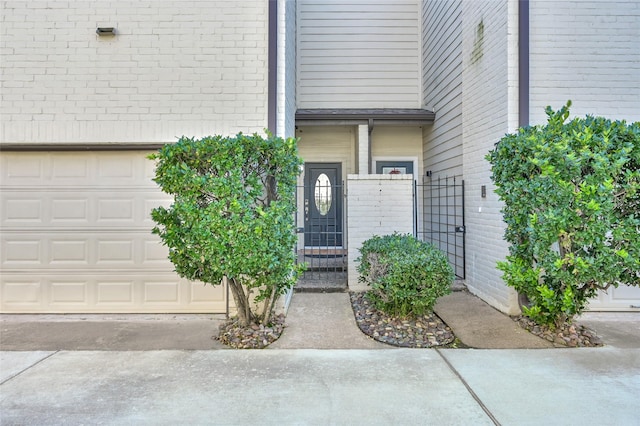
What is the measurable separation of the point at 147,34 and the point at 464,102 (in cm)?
491

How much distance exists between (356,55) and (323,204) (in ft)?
11.4

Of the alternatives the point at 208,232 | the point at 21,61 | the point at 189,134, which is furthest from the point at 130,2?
the point at 208,232

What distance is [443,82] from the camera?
7145 millimetres

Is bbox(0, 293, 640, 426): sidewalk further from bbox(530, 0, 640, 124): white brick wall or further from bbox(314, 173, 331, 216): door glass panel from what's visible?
bbox(314, 173, 331, 216): door glass panel

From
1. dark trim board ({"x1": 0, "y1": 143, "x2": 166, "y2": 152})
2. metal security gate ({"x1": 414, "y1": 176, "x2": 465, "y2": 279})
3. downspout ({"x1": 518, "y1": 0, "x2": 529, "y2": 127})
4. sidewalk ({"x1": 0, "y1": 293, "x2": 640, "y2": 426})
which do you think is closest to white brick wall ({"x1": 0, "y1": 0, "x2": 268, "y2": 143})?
dark trim board ({"x1": 0, "y1": 143, "x2": 166, "y2": 152})

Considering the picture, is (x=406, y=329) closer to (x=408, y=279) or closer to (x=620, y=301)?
(x=408, y=279)

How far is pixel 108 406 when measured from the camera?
2719mm

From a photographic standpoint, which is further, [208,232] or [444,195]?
[444,195]

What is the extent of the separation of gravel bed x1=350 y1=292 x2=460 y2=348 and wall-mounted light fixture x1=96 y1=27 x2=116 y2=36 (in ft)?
15.9

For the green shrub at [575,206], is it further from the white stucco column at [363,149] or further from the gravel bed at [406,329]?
the white stucco column at [363,149]

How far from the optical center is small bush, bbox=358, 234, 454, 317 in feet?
13.5

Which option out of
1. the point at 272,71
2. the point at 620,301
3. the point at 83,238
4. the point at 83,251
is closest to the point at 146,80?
the point at 272,71

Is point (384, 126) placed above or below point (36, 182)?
above

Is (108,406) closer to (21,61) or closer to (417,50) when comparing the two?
(21,61)
